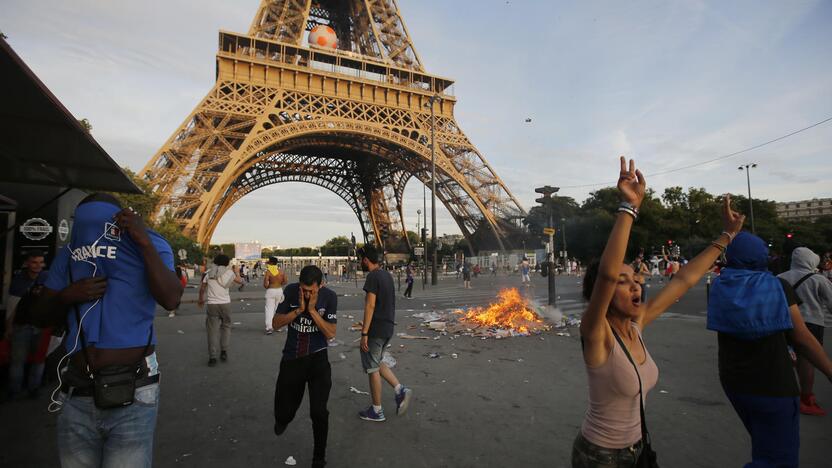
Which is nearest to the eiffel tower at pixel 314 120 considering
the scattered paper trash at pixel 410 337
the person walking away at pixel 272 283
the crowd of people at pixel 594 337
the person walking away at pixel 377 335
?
the person walking away at pixel 272 283

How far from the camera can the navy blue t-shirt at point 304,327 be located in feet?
11.1

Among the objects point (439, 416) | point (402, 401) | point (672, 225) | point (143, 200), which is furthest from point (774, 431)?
point (672, 225)

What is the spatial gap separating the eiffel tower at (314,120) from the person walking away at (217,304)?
17.3m

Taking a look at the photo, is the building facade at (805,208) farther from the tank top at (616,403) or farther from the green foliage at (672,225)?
the tank top at (616,403)

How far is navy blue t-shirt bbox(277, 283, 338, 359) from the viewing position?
3.38 m

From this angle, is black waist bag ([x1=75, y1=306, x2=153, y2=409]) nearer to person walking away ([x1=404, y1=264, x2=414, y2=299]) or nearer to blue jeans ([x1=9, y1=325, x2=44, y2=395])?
blue jeans ([x1=9, y1=325, x2=44, y2=395])

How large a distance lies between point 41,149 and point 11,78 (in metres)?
2.06

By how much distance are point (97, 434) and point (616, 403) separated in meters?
2.16

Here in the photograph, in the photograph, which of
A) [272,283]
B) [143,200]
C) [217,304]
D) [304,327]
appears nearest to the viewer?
[304,327]

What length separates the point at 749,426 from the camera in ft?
7.87

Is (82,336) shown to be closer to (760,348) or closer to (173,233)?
(760,348)

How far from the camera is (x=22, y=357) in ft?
15.7

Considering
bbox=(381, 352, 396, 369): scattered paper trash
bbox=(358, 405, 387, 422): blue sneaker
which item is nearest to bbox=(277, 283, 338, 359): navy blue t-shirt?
bbox=(358, 405, 387, 422): blue sneaker

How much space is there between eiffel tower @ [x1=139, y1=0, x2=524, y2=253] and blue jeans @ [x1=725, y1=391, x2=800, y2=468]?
23.6 meters
